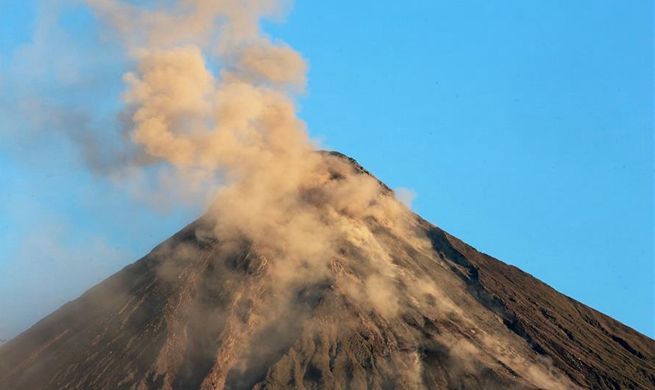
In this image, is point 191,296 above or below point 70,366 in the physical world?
above

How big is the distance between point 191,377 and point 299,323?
12.3 meters

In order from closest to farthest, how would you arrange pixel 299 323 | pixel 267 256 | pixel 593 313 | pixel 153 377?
pixel 153 377
pixel 299 323
pixel 267 256
pixel 593 313

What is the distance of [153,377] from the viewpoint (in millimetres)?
116938

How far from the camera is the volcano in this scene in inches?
4685

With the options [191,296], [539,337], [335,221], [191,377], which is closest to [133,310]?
[191,296]

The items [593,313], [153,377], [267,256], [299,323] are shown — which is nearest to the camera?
[153,377]

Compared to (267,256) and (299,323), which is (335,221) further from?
(299,323)

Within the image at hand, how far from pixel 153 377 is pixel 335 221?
31.3 metres

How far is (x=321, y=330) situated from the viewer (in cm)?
12356

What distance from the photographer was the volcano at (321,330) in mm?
119000

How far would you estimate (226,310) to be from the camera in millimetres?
127312

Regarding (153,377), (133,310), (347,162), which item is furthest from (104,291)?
(347,162)

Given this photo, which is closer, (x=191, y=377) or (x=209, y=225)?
(x=191, y=377)

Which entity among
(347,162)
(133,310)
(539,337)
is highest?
(347,162)
